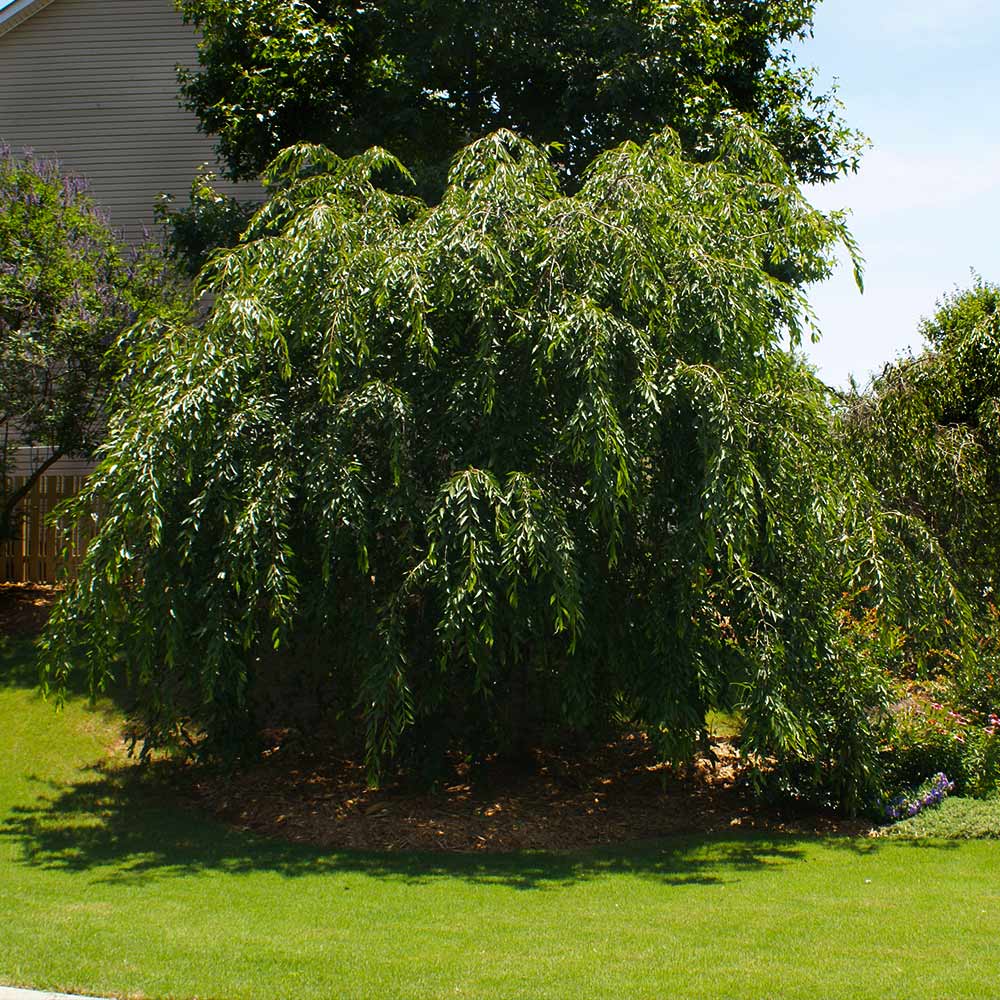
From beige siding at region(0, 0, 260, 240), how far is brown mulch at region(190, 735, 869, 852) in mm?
11007

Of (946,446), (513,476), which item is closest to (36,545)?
(513,476)

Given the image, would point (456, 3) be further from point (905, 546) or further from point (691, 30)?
point (905, 546)

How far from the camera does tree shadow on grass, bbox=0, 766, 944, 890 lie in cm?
855

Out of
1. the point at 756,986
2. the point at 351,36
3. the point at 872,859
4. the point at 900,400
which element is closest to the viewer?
the point at 756,986

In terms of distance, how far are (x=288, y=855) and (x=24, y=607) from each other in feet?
27.9

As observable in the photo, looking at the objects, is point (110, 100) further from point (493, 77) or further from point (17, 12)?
point (493, 77)

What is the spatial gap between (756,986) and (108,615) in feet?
19.3

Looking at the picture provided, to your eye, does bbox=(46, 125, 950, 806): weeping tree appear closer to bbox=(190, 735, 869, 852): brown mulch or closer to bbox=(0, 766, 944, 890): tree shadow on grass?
bbox=(0, 766, 944, 890): tree shadow on grass

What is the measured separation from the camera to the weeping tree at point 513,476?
8586mm

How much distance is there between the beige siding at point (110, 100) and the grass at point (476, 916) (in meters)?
11.7

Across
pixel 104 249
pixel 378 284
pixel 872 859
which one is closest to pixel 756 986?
pixel 872 859

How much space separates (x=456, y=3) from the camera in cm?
1387

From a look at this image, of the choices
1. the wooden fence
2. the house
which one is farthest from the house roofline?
the wooden fence

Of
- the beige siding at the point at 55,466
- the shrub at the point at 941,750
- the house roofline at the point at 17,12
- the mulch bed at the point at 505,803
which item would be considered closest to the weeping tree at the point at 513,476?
the shrub at the point at 941,750
